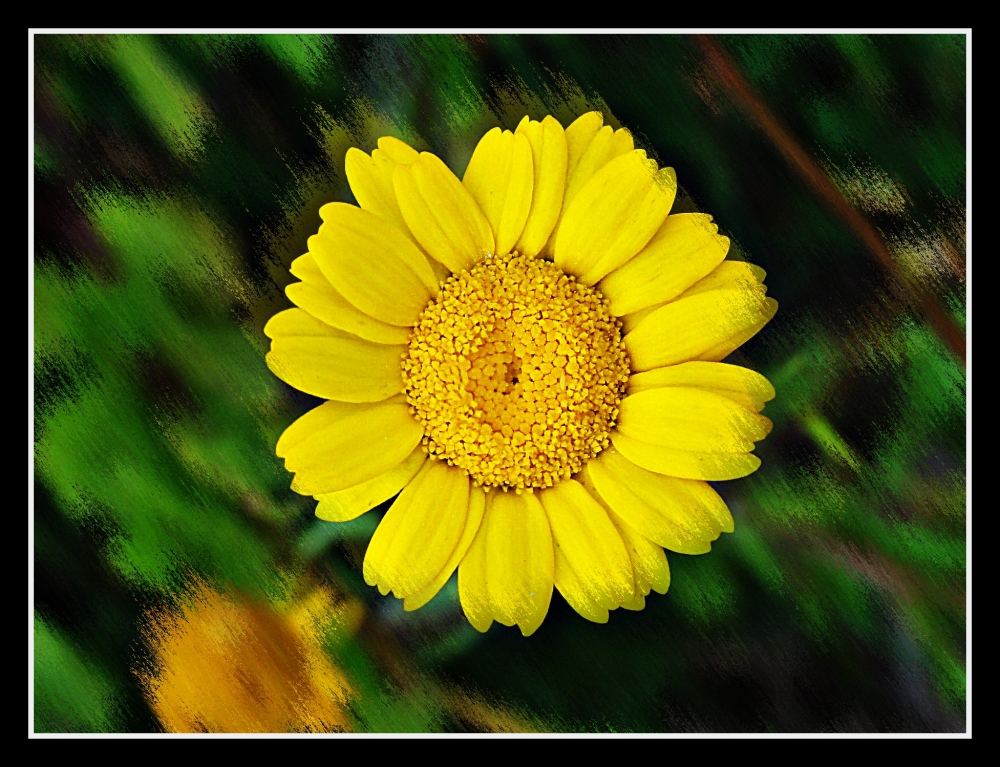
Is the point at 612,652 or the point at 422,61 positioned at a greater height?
the point at 422,61

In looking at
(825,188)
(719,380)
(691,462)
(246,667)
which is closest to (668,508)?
(691,462)

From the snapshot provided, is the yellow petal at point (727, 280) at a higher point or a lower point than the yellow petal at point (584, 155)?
lower

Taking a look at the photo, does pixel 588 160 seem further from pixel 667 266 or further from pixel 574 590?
pixel 574 590

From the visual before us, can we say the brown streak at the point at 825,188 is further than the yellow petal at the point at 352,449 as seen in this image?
Yes

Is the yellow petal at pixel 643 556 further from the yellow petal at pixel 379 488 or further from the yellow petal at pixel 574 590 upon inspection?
the yellow petal at pixel 379 488

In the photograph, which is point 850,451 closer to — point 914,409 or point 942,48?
point 914,409

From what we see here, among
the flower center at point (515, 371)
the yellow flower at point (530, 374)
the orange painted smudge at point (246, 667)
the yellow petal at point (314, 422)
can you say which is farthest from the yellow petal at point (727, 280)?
the orange painted smudge at point (246, 667)

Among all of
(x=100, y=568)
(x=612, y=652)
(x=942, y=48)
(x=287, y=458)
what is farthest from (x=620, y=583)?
(x=942, y=48)
